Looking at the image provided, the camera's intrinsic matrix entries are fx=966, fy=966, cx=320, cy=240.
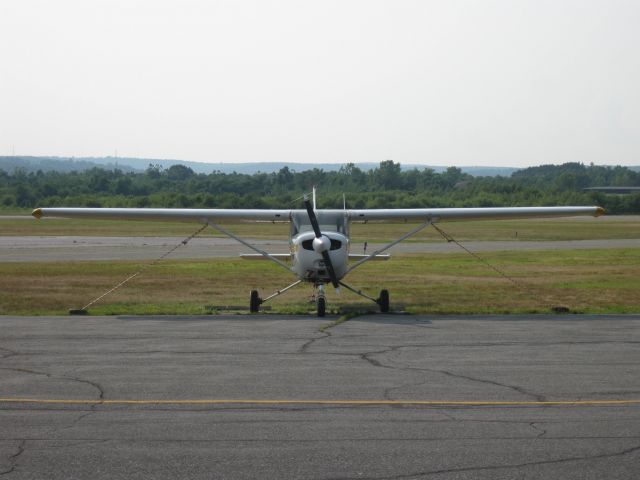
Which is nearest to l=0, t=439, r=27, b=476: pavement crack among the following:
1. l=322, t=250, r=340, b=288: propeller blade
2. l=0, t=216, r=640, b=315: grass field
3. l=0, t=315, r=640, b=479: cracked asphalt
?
l=0, t=315, r=640, b=479: cracked asphalt

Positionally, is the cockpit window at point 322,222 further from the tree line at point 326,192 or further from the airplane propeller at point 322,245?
the tree line at point 326,192

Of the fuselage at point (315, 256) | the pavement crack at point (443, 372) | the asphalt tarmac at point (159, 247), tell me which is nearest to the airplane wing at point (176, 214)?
the fuselage at point (315, 256)

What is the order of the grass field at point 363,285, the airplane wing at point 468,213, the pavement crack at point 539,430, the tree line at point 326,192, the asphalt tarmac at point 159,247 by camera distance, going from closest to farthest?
the pavement crack at point 539,430, the airplane wing at point 468,213, the grass field at point 363,285, the asphalt tarmac at point 159,247, the tree line at point 326,192

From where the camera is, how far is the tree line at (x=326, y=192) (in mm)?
84438

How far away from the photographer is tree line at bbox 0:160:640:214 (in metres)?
84.4

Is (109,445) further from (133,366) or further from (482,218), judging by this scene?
(482,218)

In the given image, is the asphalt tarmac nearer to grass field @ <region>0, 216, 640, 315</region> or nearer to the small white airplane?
grass field @ <region>0, 216, 640, 315</region>

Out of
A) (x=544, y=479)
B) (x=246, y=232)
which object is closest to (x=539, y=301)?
(x=544, y=479)

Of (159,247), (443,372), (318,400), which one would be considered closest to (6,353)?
(318,400)

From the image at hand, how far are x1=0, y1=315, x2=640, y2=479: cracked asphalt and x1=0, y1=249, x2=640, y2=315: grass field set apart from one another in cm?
443

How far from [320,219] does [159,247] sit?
2384 centimetres

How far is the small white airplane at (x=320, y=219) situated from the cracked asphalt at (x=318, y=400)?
2673 millimetres

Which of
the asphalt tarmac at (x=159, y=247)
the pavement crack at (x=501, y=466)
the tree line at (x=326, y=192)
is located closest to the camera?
the pavement crack at (x=501, y=466)

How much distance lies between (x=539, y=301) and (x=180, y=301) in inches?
319
